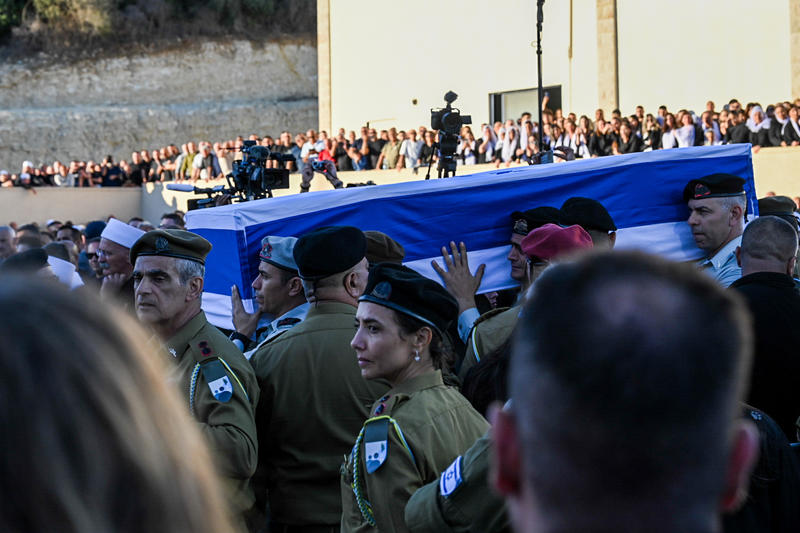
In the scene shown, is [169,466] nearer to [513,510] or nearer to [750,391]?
[513,510]

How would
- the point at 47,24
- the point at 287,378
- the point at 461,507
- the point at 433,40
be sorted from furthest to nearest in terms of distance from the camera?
the point at 47,24 → the point at 433,40 → the point at 287,378 → the point at 461,507

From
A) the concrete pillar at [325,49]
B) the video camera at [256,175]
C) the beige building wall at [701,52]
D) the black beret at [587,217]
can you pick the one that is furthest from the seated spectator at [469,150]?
the black beret at [587,217]

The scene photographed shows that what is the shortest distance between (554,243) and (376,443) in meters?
1.55

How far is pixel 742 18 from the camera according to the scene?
1770cm

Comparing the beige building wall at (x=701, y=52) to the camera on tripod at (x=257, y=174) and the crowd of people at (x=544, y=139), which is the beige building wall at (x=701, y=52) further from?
the camera on tripod at (x=257, y=174)

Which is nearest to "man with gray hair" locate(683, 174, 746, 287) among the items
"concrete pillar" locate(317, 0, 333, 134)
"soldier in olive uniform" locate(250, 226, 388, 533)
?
"soldier in olive uniform" locate(250, 226, 388, 533)

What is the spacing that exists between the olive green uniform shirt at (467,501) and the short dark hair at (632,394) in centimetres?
100

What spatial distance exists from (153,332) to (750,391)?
2204 mm

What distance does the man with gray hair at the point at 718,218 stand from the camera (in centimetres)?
518

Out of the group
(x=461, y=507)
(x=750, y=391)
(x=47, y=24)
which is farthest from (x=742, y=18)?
(x=47, y=24)

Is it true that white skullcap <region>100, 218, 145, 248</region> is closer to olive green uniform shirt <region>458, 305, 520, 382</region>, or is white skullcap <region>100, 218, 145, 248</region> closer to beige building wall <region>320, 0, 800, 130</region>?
olive green uniform shirt <region>458, 305, 520, 382</region>

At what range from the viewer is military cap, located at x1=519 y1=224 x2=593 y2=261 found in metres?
3.75

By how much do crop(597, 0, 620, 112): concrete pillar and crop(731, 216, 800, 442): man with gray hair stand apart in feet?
52.9

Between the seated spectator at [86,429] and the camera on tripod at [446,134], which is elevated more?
the camera on tripod at [446,134]
